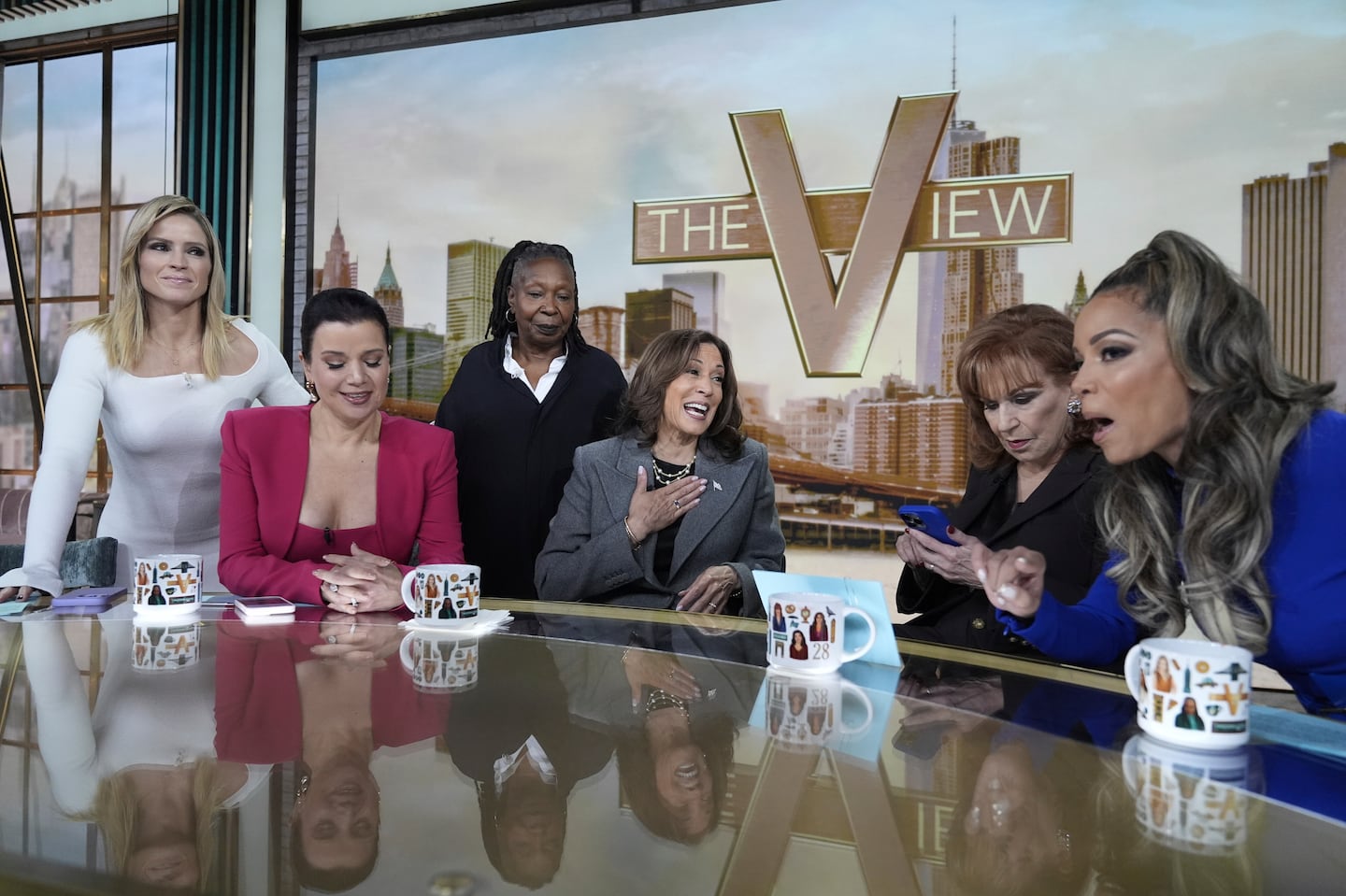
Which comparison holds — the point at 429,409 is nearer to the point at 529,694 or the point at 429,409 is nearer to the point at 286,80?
the point at 286,80

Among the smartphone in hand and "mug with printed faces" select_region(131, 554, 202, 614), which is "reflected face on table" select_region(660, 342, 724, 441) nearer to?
the smartphone in hand

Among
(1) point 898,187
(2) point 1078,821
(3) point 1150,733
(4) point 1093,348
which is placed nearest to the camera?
(2) point 1078,821

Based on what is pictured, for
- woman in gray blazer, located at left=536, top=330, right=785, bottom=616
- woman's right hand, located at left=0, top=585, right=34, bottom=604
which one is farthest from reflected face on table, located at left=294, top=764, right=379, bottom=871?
woman in gray blazer, located at left=536, top=330, right=785, bottom=616

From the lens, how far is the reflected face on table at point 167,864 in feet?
2.07

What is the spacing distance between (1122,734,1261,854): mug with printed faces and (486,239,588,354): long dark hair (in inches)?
89.7

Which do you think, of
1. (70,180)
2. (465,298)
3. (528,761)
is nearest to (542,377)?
(528,761)

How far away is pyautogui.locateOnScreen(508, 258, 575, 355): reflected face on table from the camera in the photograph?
2.92m

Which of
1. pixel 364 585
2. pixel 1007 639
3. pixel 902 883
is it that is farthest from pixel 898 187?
pixel 902 883

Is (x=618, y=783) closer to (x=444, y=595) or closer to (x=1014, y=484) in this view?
(x=444, y=595)

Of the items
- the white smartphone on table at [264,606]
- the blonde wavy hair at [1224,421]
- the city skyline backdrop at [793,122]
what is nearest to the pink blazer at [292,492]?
the white smartphone on table at [264,606]

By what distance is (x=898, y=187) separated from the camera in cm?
474

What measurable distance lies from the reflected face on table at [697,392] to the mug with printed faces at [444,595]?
1.00m

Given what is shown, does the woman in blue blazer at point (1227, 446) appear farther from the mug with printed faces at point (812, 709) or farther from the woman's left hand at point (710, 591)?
the woman's left hand at point (710, 591)

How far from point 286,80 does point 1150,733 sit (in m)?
5.84
